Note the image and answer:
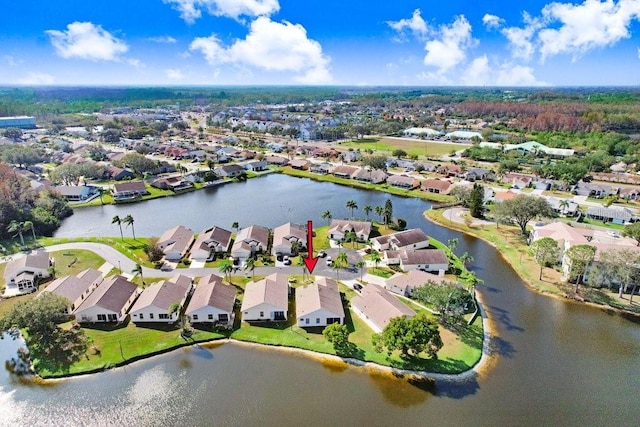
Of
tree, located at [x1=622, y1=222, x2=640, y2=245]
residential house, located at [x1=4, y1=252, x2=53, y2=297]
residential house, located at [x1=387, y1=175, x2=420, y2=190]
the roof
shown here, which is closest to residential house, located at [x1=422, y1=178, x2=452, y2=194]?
residential house, located at [x1=387, y1=175, x2=420, y2=190]

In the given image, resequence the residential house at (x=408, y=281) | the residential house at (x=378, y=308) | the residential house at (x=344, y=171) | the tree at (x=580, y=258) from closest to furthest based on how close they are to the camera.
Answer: the residential house at (x=378, y=308)
the tree at (x=580, y=258)
the residential house at (x=408, y=281)
the residential house at (x=344, y=171)

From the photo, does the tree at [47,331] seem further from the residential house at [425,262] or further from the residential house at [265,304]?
the residential house at [425,262]

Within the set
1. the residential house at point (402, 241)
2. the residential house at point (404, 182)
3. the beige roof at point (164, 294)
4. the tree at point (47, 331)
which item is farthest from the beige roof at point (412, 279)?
the residential house at point (404, 182)

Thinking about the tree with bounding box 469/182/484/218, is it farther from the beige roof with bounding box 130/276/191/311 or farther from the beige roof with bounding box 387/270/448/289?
the beige roof with bounding box 130/276/191/311

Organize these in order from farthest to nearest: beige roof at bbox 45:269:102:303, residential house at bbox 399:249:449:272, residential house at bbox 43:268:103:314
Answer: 1. residential house at bbox 399:249:449:272
2. beige roof at bbox 45:269:102:303
3. residential house at bbox 43:268:103:314

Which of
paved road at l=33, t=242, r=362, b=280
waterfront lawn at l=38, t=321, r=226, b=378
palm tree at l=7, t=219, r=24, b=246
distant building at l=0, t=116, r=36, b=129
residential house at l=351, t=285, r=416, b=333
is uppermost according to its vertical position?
distant building at l=0, t=116, r=36, b=129

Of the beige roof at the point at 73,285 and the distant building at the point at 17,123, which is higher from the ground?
the distant building at the point at 17,123

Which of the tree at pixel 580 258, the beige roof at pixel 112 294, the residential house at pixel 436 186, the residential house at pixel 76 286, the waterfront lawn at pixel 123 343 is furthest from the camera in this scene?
the residential house at pixel 436 186
